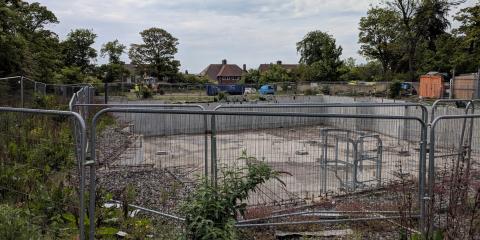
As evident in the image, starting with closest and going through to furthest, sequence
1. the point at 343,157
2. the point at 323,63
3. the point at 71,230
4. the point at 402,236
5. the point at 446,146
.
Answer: the point at 71,230
the point at 402,236
the point at 446,146
the point at 343,157
the point at 323,63

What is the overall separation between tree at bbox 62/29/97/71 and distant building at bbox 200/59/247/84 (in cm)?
5165

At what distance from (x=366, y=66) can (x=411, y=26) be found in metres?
20.3

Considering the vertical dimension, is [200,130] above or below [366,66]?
below

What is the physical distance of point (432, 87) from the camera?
3184 cm

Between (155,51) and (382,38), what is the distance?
Result: 39149 mm

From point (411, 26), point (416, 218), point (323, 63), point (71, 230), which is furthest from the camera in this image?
point (323, 63)

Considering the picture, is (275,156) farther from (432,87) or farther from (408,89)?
(408,89)

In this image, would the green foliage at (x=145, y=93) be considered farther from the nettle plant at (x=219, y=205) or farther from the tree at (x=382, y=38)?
the tree at (x=382, y=38)

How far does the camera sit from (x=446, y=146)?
27.9 feet

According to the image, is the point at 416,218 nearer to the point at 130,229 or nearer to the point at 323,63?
the point at 130,229

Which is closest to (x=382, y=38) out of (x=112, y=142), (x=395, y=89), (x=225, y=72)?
(x=395, y=89)

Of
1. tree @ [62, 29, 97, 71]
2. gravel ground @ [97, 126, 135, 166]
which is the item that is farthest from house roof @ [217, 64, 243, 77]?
gravel ground @ [97, 126, 135, 166]

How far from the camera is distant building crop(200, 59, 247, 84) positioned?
11500cm

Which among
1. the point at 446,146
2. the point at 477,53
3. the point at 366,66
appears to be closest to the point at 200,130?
the point at 446,146
